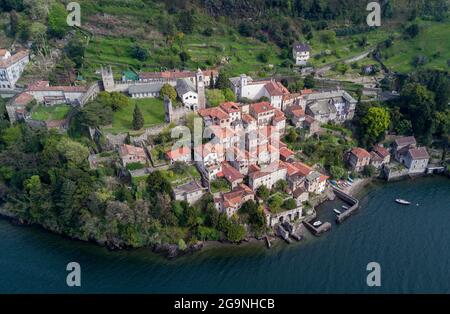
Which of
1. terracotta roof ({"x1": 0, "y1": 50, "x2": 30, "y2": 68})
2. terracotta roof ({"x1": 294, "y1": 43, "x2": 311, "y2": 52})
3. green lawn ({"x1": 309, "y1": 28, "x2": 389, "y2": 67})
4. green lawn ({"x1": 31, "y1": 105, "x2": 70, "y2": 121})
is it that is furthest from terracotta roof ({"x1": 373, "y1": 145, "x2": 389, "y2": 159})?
terracotta roof ({"x1": 0, "y1": 50, "x2": 30, "y2": 68})

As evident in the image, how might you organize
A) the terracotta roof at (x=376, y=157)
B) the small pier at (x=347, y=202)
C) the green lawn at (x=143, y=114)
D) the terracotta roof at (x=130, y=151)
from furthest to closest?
the terracotta roof at (x=376, y=157), the green lawn at (x=143, y=114), the small pier at (x=347, y=202), the terracotta roof at (x=130, y=151)

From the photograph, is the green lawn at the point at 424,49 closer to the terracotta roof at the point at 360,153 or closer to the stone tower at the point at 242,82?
the terracotta roof at the point at 360,153

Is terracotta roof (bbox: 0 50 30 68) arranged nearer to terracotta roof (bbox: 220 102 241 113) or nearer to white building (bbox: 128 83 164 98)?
white building (bbox: 128 83 164 98)

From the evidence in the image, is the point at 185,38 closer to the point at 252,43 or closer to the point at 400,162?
the point at 252,43

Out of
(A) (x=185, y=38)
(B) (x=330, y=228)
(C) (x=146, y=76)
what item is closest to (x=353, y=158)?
(B) (x=330, y=228)

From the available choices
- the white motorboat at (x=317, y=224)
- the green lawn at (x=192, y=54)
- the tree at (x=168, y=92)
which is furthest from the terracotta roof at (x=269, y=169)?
the green lawn at (x=192, y=54)

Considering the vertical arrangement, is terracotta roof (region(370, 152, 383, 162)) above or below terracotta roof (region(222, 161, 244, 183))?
below
